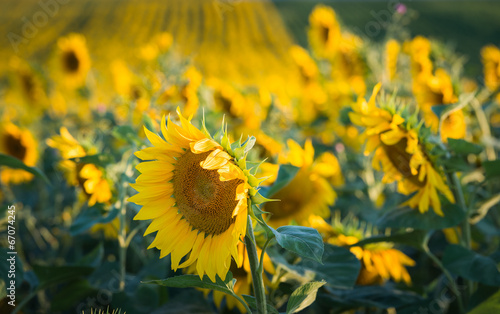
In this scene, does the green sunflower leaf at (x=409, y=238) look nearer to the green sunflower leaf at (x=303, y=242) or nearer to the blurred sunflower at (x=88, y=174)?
the green sunflower leaf at (x=303, y=242)

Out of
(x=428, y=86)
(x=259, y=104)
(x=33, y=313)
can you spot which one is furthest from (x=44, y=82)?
(x=428, y=86)

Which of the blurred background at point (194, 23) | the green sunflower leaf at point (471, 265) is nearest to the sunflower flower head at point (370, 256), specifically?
the green sunflower leaf at point (471, 265)

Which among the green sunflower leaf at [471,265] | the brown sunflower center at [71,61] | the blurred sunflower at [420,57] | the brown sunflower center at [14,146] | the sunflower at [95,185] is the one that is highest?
the sunflower at [95,185]

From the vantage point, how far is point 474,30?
2580 cm

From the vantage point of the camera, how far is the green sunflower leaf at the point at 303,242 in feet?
3.08

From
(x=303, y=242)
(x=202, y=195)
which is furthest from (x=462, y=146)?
(x=202, y=195)

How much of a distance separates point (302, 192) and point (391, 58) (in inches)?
68.9

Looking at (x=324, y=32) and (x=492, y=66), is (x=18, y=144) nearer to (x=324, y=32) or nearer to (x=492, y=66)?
(x=324, y=32)

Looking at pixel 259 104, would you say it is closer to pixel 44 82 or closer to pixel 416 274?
pixel 416 274

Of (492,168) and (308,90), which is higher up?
(492,168)

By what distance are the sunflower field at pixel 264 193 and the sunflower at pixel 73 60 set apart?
0.01 metres

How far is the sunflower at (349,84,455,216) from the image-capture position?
134 cm

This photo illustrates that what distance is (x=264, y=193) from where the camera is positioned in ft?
4.40

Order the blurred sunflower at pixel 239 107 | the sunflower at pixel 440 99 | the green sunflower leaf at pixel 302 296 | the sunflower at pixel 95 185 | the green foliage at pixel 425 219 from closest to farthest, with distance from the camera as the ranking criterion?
the green sunflower leaf at pixel 302 296
the green foliage at pixel 425 219
the sunflower at pixel 95 185
the sunflower at pixel 440 99
the blurred sunflower at pixel 239 107
